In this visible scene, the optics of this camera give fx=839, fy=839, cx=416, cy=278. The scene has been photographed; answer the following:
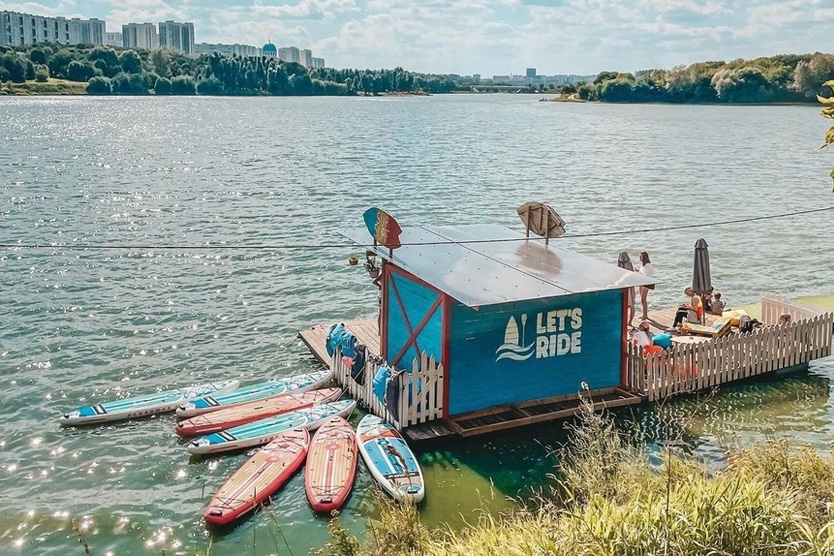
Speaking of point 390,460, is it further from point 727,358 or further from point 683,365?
point 727,358

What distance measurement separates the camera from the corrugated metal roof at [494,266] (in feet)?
55.9

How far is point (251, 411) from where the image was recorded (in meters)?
18.9

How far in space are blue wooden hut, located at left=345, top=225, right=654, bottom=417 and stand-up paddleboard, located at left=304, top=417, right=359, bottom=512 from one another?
225 cm

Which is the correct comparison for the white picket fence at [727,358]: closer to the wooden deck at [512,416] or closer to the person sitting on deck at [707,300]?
the wooden deck at [512,416]

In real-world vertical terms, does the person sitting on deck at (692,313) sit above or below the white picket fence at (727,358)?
above

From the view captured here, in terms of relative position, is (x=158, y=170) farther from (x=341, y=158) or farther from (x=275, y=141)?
(x=275, y=141)

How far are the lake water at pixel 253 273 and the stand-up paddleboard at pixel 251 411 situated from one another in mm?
735

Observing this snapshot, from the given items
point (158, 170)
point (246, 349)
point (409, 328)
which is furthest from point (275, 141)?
point (409, 328)

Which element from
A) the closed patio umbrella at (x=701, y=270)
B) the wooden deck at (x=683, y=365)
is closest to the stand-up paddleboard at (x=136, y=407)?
the wooden deck at (x=683, y=365)

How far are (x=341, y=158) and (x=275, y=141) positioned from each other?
2321 centimetres

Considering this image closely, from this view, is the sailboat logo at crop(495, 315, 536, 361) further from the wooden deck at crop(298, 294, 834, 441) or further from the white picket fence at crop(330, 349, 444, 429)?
the white picket fence at crop(330, 349, 444, 429)

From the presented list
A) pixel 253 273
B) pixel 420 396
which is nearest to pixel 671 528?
pixel 420 396

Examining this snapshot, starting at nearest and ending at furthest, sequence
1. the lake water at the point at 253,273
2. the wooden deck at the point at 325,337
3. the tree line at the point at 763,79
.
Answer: the lake water at the point at 253,273
the wooden deck at the point at 325,337
the tree line at the point at 763,79

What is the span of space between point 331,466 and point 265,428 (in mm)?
2438
